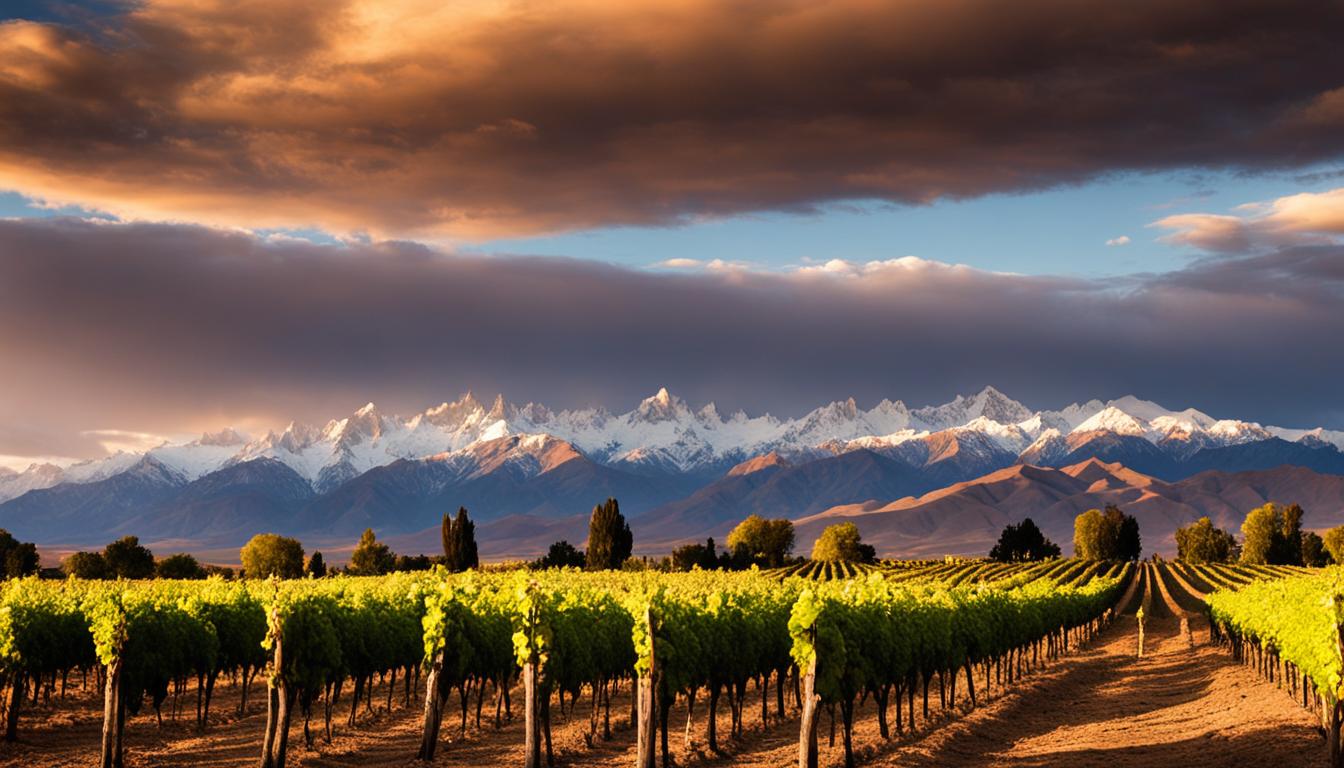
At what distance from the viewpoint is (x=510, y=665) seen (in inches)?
2194

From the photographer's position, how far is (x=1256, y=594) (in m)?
85.9

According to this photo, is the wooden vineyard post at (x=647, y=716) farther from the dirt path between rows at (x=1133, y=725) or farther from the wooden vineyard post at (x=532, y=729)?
the dirt path between rows at (x=1133, y=725)

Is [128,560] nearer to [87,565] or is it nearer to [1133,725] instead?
[87,565]

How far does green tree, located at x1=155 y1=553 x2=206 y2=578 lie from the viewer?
18062 cm

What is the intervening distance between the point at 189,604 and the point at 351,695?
624 inches

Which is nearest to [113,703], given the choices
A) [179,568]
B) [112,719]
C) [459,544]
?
[112,719]

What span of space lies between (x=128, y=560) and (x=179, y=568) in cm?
1111

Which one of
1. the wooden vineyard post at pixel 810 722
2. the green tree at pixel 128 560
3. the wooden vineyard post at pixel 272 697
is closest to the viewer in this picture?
the wooden vineyard post at pixel 810 722

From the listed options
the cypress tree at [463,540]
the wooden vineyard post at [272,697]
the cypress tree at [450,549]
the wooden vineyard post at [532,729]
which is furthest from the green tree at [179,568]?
the wooden vineyard post at [532,729]

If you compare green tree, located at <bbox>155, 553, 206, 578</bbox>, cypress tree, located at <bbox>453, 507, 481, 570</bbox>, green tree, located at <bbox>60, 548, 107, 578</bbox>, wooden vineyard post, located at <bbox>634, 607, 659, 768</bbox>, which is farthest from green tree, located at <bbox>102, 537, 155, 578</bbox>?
wooden vineyard post, located at <bbox>634, 607, 659, 768</bbox>

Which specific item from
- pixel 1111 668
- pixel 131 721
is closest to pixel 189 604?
pixel 131 721

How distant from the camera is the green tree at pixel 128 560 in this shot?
186m

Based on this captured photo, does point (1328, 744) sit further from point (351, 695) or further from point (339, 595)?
point (351, 695)

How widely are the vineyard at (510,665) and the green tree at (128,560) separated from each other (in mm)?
122717
